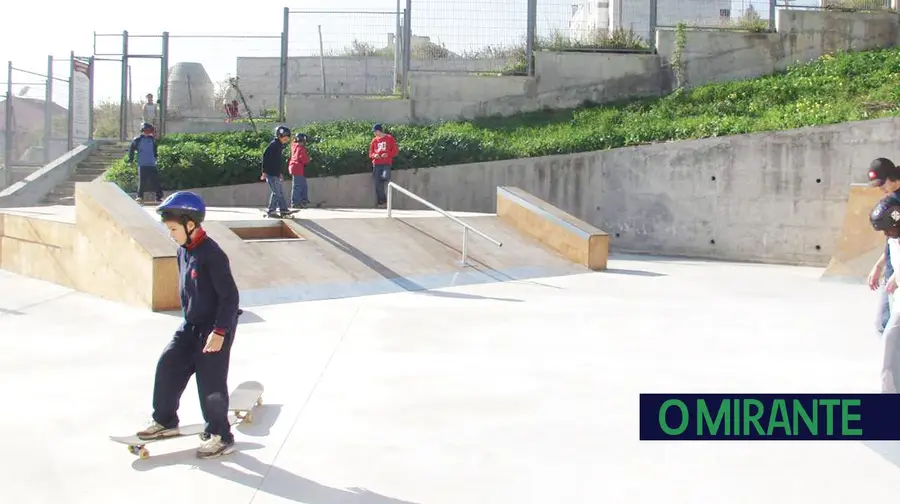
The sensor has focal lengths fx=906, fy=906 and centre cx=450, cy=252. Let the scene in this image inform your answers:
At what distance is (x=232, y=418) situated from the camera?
5.39 m

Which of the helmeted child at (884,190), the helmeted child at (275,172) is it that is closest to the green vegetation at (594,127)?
the helmeted child at (275,172)

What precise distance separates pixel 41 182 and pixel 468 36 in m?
10.1

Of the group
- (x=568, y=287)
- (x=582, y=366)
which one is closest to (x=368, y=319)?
(x=582, y=366)

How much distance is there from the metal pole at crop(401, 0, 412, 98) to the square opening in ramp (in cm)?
979

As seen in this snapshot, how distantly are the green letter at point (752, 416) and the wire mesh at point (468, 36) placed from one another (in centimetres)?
1871

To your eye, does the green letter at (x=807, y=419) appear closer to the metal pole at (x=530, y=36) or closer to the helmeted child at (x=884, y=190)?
the helmeted child at (x=884, y=190)

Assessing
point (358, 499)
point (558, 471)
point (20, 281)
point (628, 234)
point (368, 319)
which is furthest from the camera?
point (628, 234)

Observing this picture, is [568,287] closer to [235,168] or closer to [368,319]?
Result: [368,319]

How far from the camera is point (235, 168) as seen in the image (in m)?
17.5

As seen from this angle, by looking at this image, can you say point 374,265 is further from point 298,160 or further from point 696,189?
point 696,189

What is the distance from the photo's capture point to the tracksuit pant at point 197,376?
473cm

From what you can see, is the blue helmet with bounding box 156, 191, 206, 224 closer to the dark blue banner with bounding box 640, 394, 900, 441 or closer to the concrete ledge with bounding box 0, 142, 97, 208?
the dark blue banner with bounding box 640, 394, 900, 441

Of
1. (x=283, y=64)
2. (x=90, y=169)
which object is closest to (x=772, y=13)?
(x=283, y=64)

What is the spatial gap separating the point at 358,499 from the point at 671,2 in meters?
21.5
